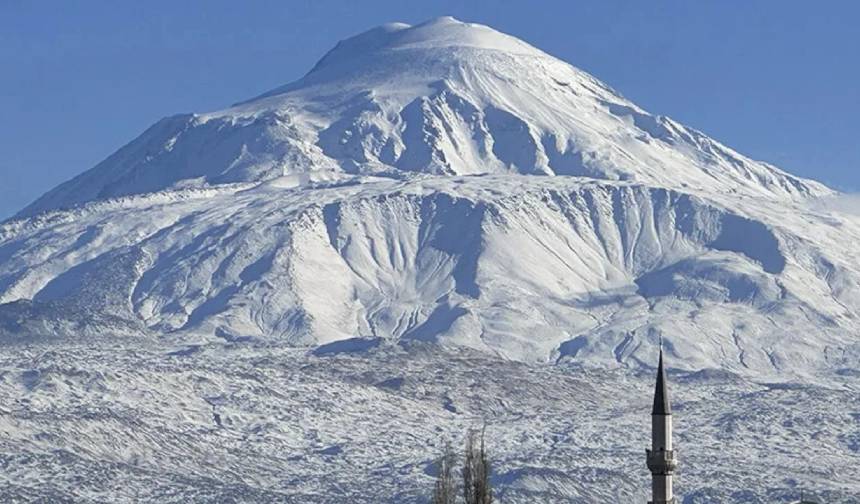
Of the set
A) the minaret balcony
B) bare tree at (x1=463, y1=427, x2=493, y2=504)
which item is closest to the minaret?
the minaret balcony

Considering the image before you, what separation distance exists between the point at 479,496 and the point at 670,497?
34.6 feet

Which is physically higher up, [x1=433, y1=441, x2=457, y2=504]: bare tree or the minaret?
the minaret

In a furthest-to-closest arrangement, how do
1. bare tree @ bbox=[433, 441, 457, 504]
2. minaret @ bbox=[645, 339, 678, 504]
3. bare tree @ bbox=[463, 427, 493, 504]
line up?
bare tree @ bbox=[433, 441, 457, 504]
minaret @ bbox=[645, 339, 678, 504]
bare tree @ bbox=[463, 427, 493, 504]

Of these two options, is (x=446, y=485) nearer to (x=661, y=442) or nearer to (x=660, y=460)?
(x=660, y=460)

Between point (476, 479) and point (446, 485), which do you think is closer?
point (476, 479)

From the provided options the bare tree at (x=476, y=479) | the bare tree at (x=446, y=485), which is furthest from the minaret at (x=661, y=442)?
the bare tree at (x=446, y=485)

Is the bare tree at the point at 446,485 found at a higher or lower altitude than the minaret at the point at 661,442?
lower

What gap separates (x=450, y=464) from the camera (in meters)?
130

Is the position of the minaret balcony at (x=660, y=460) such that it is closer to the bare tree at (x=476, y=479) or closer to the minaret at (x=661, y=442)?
the minaret at (x=661, y=442)

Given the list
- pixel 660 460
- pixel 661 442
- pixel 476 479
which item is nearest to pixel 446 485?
pixel 476 479

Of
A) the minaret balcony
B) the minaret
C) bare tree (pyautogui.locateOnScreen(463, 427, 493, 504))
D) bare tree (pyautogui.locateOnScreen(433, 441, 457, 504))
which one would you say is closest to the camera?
bare tree (pyautogui.locateOnScreen(463, 427, 493, 504))

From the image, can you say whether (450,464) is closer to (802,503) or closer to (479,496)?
(479,496)

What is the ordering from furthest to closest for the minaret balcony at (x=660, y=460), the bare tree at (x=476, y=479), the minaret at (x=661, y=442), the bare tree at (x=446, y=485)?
the bare tree at (x=446, y=485)
the minaret balcony at (x=660, y=460)
the minaret at (x=661, y=442)
the bare tree at (x=476, y=479)

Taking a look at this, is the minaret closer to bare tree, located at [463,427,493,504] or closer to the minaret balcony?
the minaret balcony
